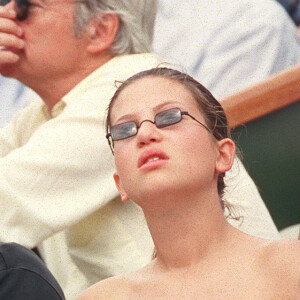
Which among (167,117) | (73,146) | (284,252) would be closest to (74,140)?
(73,146)

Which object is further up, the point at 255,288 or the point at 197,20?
the point at 255,288

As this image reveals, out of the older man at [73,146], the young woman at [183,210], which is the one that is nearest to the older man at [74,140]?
the older man at [73,146]

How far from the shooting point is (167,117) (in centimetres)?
89

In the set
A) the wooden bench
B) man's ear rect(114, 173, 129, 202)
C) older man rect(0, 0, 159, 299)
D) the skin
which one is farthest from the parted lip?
the wooden bench

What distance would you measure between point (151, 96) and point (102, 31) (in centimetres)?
59

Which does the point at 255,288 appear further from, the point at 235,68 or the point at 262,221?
the point at 235,68

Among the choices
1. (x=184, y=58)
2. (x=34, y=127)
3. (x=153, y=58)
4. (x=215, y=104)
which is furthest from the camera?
(x=184, y=58)

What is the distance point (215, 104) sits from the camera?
1003 mm

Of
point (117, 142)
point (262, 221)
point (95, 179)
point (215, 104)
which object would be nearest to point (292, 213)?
point (262, 221)

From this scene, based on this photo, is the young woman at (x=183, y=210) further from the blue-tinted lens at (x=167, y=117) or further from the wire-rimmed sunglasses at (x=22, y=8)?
the wire-rimmed sunglasses at (x=22, y=8)

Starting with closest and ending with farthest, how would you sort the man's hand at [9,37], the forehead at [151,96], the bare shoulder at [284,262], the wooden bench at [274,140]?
the bare shoulder at [284,262]
the forehead at [151,96]
the man's hand at [9,37]
the wooden bench at [274,140]

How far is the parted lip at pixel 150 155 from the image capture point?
33.7 inches

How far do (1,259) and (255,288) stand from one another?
0.86ft

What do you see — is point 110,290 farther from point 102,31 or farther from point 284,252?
point 102,31
